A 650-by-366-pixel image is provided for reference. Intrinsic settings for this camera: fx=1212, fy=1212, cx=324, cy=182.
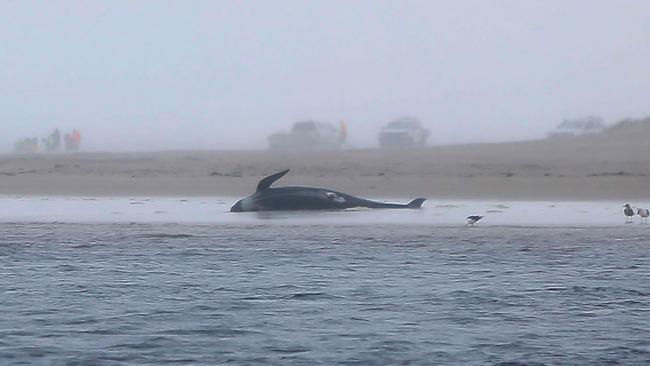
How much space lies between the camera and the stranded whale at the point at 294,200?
15.2 meters

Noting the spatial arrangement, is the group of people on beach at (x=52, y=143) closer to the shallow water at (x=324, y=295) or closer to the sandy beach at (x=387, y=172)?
the sandy beach at (x=387, y=172)

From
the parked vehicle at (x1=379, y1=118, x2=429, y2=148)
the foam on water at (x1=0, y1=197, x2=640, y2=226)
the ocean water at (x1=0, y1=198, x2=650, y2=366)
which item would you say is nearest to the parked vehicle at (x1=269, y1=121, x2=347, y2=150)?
the parked vehicle at (x1=379, y1=118, x2=429, y2=148)

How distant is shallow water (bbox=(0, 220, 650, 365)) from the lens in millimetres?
7270

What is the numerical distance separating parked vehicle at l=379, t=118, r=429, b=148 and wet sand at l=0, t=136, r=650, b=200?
2.80 meters

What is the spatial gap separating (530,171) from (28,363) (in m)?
12.6

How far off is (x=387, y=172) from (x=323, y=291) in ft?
32.2

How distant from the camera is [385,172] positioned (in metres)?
19.1

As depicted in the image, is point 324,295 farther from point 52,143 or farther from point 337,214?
point 52,143

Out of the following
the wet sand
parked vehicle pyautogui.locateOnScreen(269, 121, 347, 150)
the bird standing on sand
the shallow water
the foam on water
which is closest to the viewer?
the shallow water

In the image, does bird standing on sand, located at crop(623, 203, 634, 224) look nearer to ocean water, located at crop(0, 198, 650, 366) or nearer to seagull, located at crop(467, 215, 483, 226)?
ocean water, located at crop(0, 198, 650, 366)

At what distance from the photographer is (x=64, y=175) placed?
19.9 metres

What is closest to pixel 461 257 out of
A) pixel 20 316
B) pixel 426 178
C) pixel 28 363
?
pixel 20 316

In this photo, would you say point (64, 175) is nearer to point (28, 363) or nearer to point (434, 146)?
point (434, 146)

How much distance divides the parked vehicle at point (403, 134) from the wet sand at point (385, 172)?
280 centimetres
